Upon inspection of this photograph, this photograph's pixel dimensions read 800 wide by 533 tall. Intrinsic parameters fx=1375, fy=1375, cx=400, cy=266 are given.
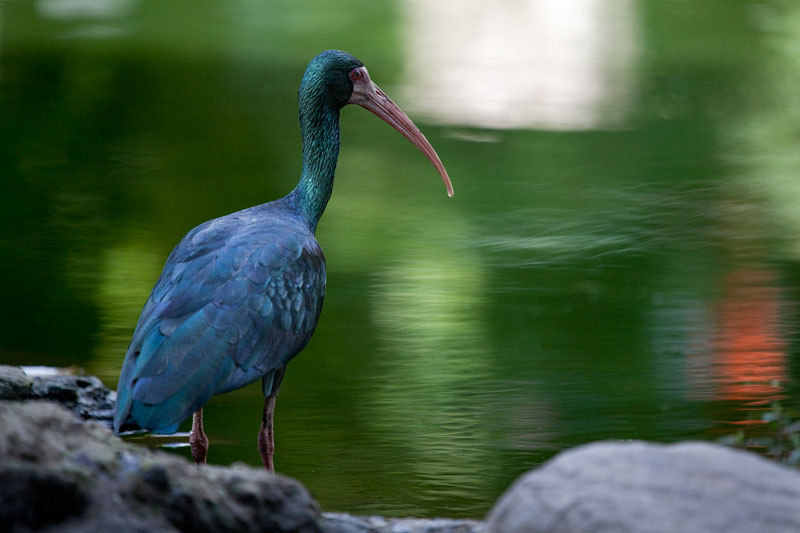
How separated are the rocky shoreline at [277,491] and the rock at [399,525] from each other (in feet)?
1.56

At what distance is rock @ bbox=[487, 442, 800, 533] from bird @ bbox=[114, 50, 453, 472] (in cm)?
137

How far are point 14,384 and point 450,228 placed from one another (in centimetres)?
483

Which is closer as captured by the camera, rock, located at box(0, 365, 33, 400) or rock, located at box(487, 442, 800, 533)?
rock, located at box(487, 442, 800, 533)

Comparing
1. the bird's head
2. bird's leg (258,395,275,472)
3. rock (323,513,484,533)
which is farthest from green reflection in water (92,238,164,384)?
rock (323,513,484,533)

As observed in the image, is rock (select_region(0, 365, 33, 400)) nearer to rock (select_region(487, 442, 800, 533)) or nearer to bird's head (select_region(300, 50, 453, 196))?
bird's head (select_region(300, 50, 453, 196))

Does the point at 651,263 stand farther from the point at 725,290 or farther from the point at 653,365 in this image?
the point at 653,365

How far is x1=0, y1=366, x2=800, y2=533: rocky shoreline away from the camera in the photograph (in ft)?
11.5

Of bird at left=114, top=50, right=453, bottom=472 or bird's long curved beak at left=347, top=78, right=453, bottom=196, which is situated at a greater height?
bird's long curved beak at left=347, top=78, right=453, bottom=196

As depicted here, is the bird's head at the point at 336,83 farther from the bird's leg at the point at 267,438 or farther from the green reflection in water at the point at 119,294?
the green reflection in water at the point at 119,294

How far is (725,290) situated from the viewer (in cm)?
845

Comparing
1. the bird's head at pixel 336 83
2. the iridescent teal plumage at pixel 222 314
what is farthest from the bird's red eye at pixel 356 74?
the iridescent teal plumage at pixel 222 314

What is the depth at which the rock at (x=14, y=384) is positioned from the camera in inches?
228

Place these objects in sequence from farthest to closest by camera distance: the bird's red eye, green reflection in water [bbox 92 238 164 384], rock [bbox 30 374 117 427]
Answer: green reflection in water [bbox 92 238 164 384] < the bird's red eye < rock [bbox 30 374 117 427]

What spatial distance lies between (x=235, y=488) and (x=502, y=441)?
2.18 m
